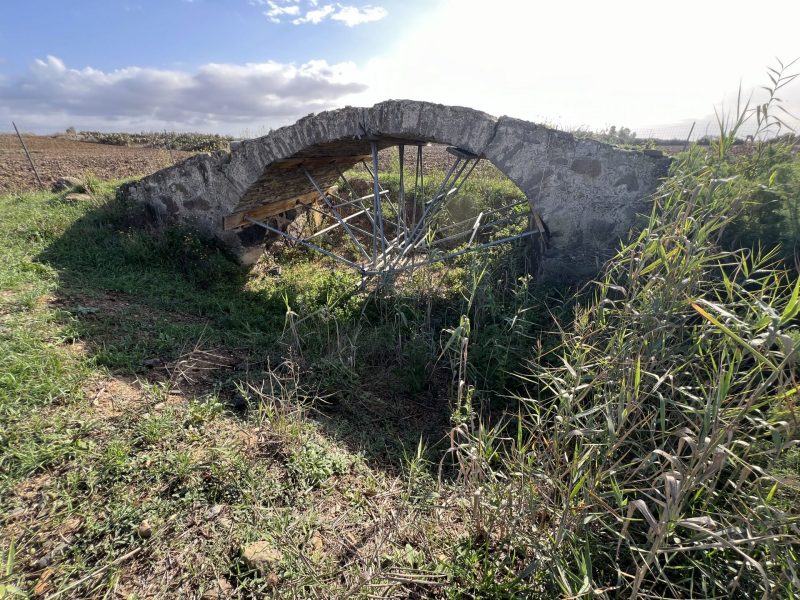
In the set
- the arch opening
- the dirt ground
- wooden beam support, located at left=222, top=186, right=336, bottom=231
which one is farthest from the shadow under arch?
Result: the dirt ground

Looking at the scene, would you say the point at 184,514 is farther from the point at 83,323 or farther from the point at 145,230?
the point at 145,230

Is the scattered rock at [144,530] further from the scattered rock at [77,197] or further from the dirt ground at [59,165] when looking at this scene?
the dirt ground at [59,165]

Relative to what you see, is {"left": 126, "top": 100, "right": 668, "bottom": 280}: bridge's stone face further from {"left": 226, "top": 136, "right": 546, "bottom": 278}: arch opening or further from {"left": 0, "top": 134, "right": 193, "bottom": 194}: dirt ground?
{"left": 0, "top": 134, "right": 193, "bottom": 194}: dirt ground

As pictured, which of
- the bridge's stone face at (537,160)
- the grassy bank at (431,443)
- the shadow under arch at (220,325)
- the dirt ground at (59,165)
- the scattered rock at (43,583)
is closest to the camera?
the grassy bank at (431,443)

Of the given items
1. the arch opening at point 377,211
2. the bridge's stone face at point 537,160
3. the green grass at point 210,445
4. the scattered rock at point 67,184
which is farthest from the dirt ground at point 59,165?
the bridge's stone face at point 537,160

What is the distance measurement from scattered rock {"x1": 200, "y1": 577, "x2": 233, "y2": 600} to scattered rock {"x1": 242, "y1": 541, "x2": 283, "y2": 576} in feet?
0.38

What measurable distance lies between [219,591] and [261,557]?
0.21 metres

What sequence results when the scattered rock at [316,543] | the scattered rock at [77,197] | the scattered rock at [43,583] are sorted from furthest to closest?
1. the scattered rock at [77,197]
2. the scattered rock at [316,543]
3. the scattered rock at [43,583]

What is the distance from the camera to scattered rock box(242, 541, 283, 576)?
1967mm

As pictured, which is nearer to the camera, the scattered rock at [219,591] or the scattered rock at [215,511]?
the scattered rock at [219,591]

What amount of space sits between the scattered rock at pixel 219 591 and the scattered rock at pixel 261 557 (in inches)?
4.5

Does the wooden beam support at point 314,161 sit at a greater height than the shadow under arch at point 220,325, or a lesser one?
greater

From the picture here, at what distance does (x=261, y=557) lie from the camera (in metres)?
2.00

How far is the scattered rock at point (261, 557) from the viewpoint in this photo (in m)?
1.97
